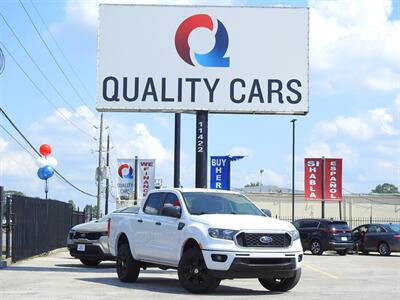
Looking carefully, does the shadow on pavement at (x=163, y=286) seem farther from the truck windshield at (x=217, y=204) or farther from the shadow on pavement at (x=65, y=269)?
the shadow on pavement at (x=65, y=269)

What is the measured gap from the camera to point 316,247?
1305 inches

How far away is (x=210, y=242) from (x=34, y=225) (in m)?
11.4

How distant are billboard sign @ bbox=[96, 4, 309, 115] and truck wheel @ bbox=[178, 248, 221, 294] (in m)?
10.2

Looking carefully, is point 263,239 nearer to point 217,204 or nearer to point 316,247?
point 217,204

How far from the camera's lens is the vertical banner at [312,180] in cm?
4522

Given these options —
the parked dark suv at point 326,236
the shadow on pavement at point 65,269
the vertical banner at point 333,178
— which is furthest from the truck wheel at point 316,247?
the shadow on pavement at point 65,269

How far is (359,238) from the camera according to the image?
34.0 m

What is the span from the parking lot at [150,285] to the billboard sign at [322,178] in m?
25.1

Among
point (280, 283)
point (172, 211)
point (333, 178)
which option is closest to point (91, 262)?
point (172, 211)

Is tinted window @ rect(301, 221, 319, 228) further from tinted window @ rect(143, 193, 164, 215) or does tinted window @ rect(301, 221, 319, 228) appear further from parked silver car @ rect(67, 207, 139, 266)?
tinted window @ rect(143, 193, 164, 215)

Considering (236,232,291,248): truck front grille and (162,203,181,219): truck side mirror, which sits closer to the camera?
(236,232,291,248): truck front grille

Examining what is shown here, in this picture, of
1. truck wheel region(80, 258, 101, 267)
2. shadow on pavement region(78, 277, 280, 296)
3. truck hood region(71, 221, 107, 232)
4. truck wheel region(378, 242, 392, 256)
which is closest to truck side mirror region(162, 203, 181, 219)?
shadow on pavement region(78, 277, 280, 296)

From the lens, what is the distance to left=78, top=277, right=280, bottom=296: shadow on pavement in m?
13.3

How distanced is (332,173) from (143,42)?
81.3 ft
